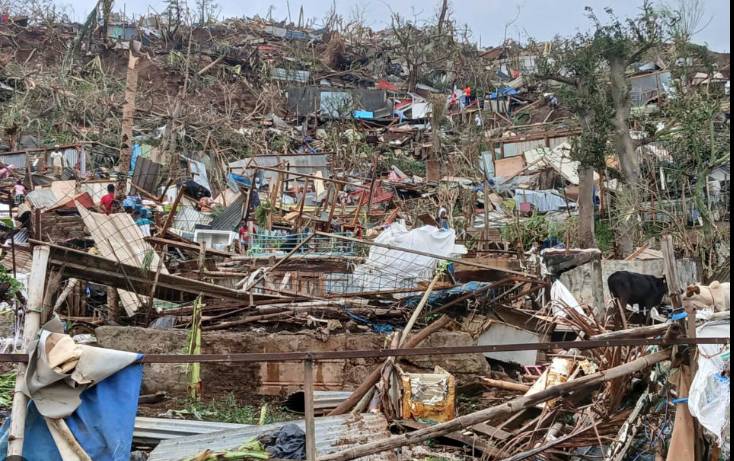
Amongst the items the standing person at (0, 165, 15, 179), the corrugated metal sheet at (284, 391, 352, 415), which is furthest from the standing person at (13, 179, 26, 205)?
the corrugated metal sheet at (284, 391, 352, 415)

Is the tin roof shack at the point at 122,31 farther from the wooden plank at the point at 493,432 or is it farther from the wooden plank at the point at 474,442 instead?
the wooden plank at the point at 493,432

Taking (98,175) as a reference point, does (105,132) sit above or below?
above

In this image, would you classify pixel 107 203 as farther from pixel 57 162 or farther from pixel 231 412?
pixel 231 412

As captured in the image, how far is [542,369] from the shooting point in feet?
25.2

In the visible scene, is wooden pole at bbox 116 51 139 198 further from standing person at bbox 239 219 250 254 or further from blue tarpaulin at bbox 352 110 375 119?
blue tarpaulin at bbox 352 110 375 119

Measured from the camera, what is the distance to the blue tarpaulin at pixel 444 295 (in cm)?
883

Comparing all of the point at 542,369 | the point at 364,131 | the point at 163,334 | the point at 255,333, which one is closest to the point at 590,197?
the point at 542,369

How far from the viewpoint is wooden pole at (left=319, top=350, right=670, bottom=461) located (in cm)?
361

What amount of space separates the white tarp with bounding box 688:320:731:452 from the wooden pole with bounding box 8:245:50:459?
3332 mm

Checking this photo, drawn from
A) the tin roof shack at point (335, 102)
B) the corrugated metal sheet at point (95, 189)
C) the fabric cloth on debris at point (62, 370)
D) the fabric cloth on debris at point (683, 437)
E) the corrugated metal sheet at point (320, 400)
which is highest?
the tin roof shack at point (335, 102)

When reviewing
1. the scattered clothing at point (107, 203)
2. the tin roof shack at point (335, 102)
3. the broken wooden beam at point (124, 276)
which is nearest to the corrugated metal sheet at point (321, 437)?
the broken wooden beam at point (124, 276)

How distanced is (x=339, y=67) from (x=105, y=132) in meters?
11.2

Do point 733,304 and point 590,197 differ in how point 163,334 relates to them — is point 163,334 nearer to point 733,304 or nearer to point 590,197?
point 733,304

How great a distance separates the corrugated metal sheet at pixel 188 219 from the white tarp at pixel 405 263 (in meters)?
5.00
